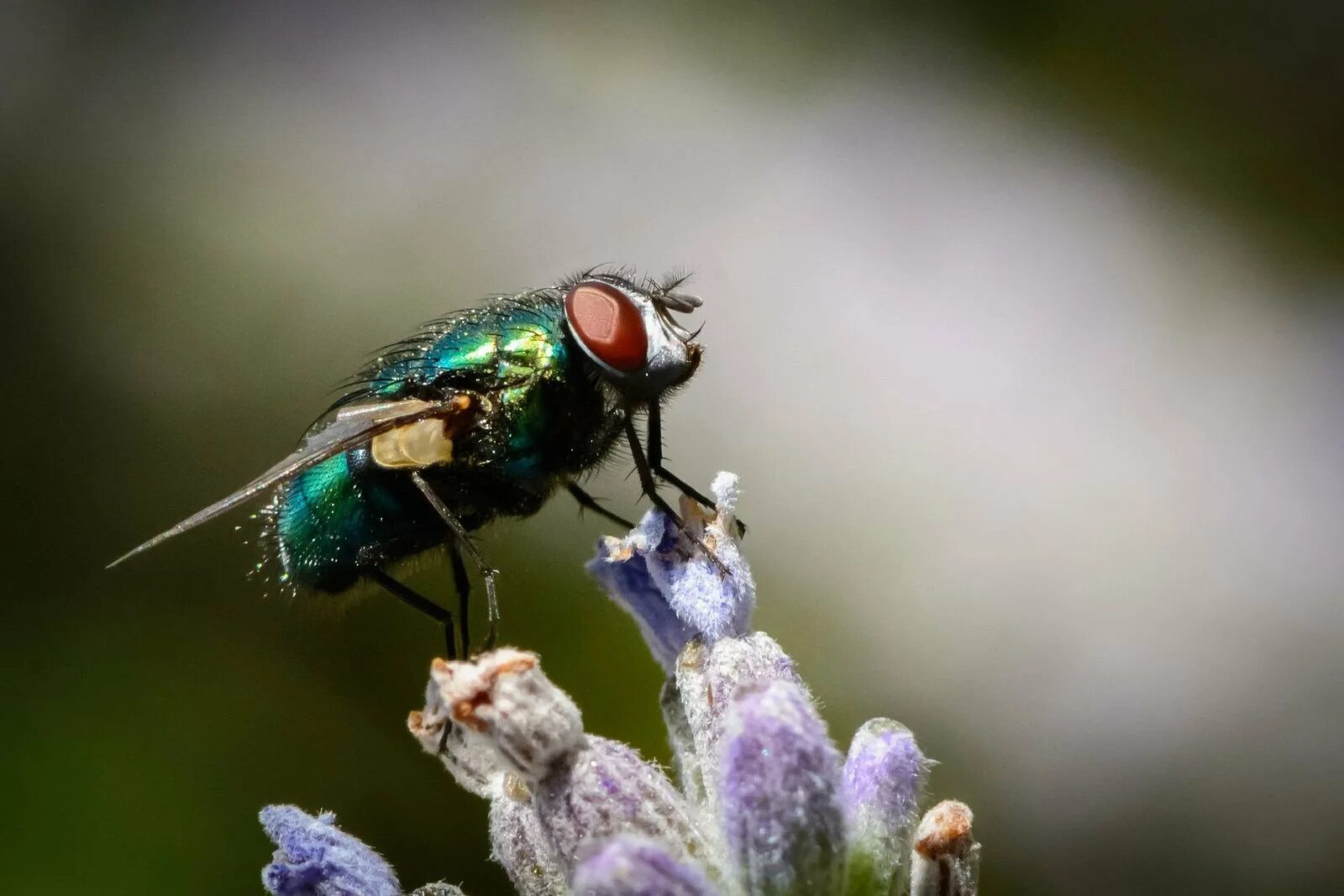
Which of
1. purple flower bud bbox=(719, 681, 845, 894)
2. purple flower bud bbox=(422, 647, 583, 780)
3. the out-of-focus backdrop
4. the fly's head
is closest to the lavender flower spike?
purple flower bud bbox=(422, 647, 583, 780)

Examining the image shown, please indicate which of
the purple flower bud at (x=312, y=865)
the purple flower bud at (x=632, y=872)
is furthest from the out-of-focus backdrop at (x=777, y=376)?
the purple flower bud at (x=632, y=872)

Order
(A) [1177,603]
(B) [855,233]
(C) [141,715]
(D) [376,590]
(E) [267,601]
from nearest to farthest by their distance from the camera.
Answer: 1. (D) [376,590]
2. (C) [141,715]
3. (E) [267,601]
4. (A) [1177,603]
5. (B) [855,233]

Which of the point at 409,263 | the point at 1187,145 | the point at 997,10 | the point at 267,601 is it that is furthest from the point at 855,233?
the point at 267,601

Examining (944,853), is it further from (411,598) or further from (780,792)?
(411,598)

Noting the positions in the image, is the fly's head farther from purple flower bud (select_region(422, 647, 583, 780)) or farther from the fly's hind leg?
purple flower bud (select_region(422, 647, 583, 780))

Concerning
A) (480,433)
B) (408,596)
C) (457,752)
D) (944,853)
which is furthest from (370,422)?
(944,853)

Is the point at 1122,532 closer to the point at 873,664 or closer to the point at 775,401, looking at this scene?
the point at 873,664
